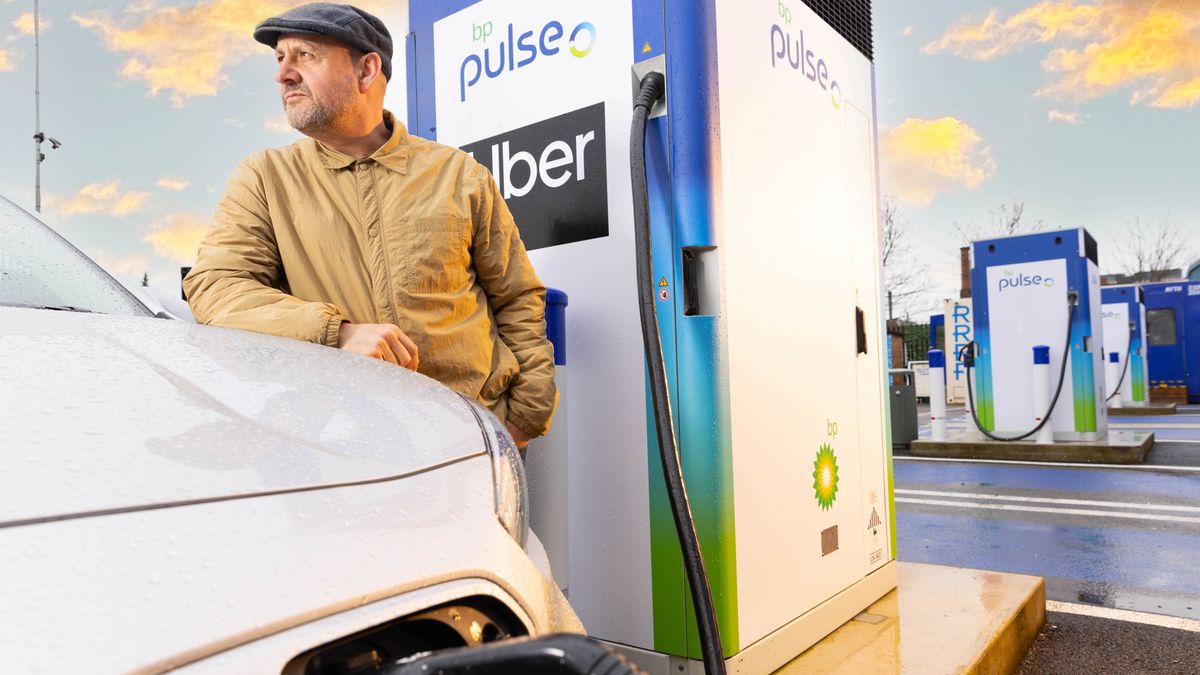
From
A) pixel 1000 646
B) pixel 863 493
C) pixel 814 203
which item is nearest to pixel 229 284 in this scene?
pixel 814 203

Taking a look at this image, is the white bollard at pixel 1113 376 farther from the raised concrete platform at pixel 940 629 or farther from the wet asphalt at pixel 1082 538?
the raised concrete platform at pixel 940 629

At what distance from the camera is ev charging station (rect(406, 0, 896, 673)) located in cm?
229

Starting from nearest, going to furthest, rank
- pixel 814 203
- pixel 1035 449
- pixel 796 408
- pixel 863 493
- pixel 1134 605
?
pixel 796 408, pixel 814 203, pixel 863 493, pixel 1134 605, pixel 1035 449

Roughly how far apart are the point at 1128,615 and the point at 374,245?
365cm

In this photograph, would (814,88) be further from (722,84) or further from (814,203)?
(722,84)

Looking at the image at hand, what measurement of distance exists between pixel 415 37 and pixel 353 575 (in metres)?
2.61

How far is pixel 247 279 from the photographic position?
6.05 feet

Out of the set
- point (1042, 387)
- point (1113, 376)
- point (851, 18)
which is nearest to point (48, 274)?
point (851, 18)

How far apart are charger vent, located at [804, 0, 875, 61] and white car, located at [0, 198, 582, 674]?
2.47 metres

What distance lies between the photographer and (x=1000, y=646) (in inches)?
108

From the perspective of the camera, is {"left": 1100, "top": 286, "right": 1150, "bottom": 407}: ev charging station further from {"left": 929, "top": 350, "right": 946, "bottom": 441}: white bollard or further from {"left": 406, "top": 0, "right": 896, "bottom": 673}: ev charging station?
{"left": 406, "top": 0, "right": 896, "bottom": 673}: ev charging station

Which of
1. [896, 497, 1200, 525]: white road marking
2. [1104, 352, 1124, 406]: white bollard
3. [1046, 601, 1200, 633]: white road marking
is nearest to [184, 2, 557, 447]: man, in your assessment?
[1046, 601, 1200, 633]: white road marking

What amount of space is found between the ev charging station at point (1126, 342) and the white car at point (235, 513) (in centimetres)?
1842

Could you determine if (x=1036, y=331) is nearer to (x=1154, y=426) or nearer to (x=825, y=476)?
(x=1154, y=426)
